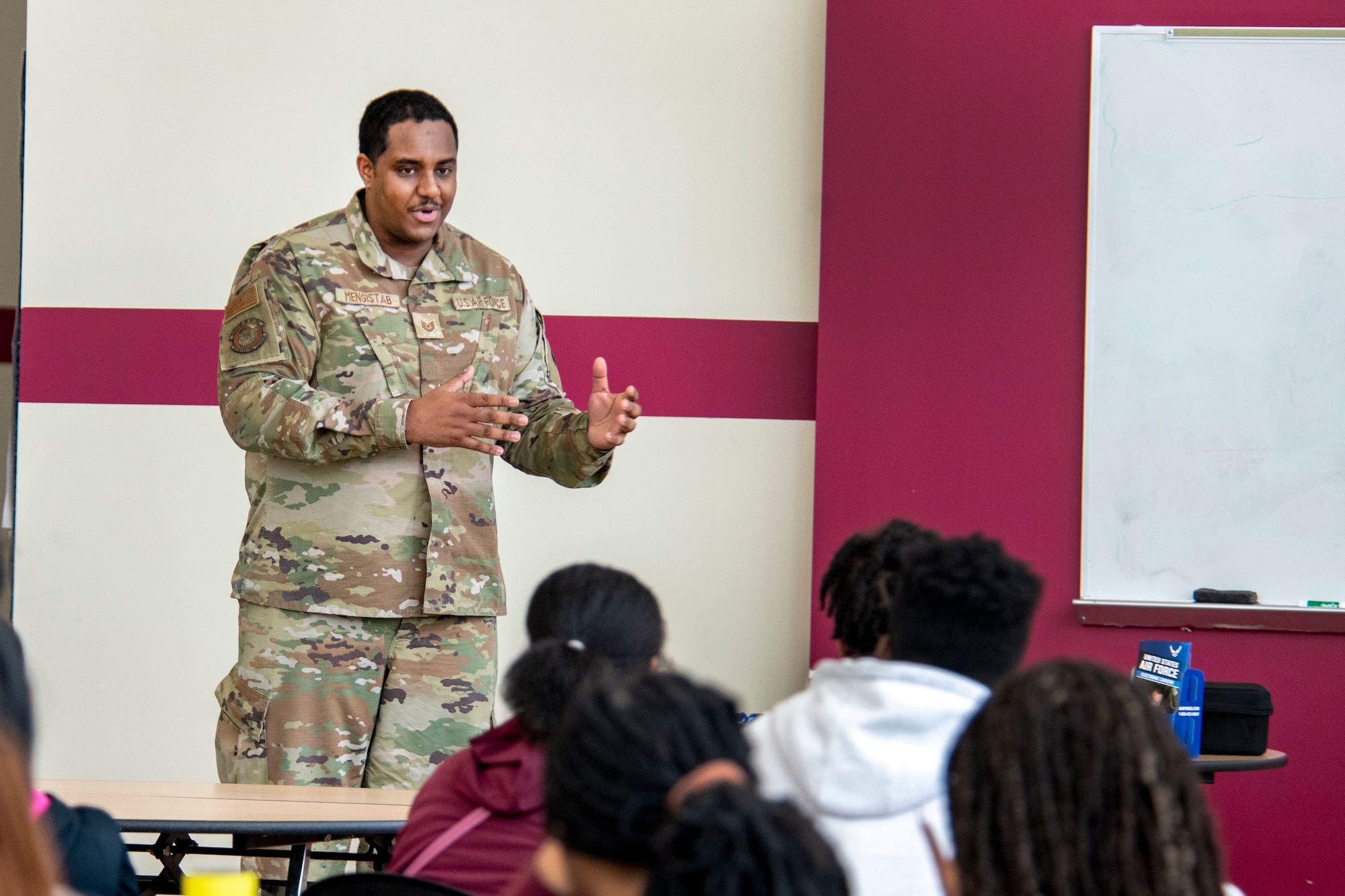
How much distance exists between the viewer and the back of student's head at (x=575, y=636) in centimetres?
145

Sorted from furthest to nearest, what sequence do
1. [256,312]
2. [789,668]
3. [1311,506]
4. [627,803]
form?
[789,668] < [1311,506] < [256,312] < [627,803]

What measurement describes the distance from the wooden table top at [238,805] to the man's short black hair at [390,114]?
129 cm

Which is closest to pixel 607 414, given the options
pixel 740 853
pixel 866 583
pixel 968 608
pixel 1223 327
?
pixel 866 583

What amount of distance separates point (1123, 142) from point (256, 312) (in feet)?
7.40

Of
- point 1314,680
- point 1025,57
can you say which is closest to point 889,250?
point 1025,57

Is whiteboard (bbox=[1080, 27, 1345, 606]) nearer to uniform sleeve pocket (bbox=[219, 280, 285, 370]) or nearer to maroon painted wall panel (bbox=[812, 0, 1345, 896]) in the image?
maroon painted wall panel (bbox=[812, 0, 1345, 896])

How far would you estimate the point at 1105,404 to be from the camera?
3336 mm

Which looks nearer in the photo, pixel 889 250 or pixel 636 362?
pixel 889 250

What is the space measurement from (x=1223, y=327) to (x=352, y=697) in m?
2.38

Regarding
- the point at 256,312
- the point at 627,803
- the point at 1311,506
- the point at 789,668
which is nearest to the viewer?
the point at 627,803

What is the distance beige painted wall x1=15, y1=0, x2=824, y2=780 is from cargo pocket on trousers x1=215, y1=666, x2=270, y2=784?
3.82ft

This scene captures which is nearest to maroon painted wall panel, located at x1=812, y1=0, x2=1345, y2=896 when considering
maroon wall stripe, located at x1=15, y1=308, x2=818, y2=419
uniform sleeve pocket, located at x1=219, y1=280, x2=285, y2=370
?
maroon wall stripe, located at x1=15, y1=308, x2=818, y2=419

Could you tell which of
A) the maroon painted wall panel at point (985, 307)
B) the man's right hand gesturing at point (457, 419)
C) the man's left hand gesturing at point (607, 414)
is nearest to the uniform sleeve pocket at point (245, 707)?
the man's right hand gesturing at point (457, 419)

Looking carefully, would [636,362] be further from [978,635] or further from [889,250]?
[978,635]
